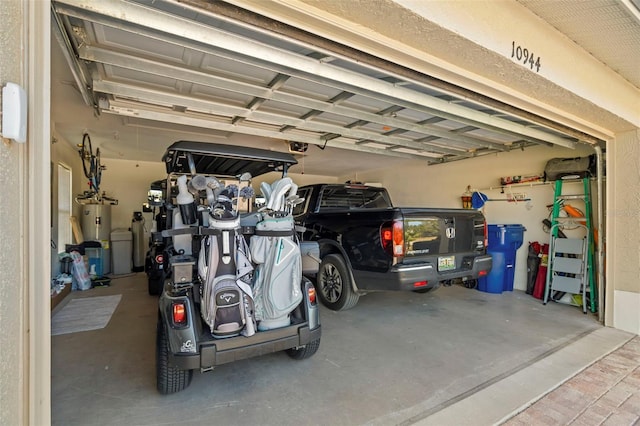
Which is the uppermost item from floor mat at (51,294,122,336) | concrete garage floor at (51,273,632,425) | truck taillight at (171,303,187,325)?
truck taillight at (171,303,187,325)

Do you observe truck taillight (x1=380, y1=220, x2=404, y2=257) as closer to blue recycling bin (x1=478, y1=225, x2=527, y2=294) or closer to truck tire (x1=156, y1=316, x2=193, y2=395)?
truck tire (x1=156, y1=316, x2=193, y2=395)

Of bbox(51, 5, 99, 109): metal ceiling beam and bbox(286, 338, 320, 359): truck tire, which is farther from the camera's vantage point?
bbox(286, 338, 320, 359): truck tire

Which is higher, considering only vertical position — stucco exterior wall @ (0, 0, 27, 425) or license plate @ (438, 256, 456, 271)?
stucco exterior wall @ (0, 0, 27, 425)

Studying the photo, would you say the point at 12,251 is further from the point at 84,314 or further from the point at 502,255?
the point at 502,255

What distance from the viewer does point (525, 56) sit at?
6.95 feet

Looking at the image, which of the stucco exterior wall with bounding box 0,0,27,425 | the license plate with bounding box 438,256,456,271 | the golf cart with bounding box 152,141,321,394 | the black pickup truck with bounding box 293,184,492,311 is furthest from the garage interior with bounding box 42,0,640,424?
the stucco exterior wall with bounding box 0,0,27,425

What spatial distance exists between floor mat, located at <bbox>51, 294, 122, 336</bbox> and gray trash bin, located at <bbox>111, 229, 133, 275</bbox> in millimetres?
1981

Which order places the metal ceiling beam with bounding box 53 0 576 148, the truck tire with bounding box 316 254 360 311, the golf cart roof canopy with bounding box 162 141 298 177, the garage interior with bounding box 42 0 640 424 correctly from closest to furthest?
1. the metal ceiling beam with bounding box 53 0 576 148
2. the garage interior with bounding box 42 0 640 424
3. the golf cart roof canopy with bounding box 162 141 298 177
4. the truck tire with bounding box 316 254 360 311

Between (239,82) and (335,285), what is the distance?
2.84 m

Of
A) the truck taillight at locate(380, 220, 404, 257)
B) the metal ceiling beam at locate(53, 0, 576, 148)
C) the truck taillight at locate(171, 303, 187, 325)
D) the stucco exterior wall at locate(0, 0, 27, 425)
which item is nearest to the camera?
the stucco exterior wall at locate(0, 0, 27, 425)

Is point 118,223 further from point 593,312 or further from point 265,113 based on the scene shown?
point 593,312

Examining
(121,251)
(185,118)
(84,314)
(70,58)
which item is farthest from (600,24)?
(121,251)

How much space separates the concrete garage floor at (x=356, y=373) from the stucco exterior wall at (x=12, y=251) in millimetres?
1295

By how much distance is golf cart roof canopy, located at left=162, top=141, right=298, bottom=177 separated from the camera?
3.01m
